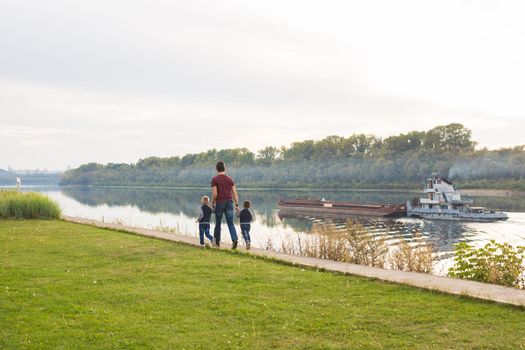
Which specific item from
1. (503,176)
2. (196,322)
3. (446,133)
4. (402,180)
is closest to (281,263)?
(196,322)

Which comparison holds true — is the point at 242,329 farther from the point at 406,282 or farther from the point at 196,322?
the point at 406,282

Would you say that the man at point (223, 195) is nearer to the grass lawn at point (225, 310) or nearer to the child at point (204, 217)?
the child at point (204, 217)

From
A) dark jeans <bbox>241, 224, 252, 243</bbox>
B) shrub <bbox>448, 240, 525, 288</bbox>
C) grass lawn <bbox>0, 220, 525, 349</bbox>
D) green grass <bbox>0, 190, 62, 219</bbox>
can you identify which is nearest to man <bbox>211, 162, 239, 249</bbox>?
dark jeans <bbox>241, 224, 252, 243</bbox>

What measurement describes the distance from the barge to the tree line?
48452 millimetres

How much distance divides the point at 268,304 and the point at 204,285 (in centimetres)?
163

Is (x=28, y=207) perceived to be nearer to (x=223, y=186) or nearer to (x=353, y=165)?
(x=223, y=186)

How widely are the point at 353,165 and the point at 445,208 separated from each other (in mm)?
71313

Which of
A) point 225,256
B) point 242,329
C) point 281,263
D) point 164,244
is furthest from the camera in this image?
point 164,244

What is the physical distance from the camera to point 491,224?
43688 millimetres

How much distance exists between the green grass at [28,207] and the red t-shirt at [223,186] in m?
13.1

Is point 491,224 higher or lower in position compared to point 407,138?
lower

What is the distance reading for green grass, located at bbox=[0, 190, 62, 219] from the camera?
22219 mm

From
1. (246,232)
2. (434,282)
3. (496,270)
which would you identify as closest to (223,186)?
(246,232)

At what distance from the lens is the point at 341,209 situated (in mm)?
57750
